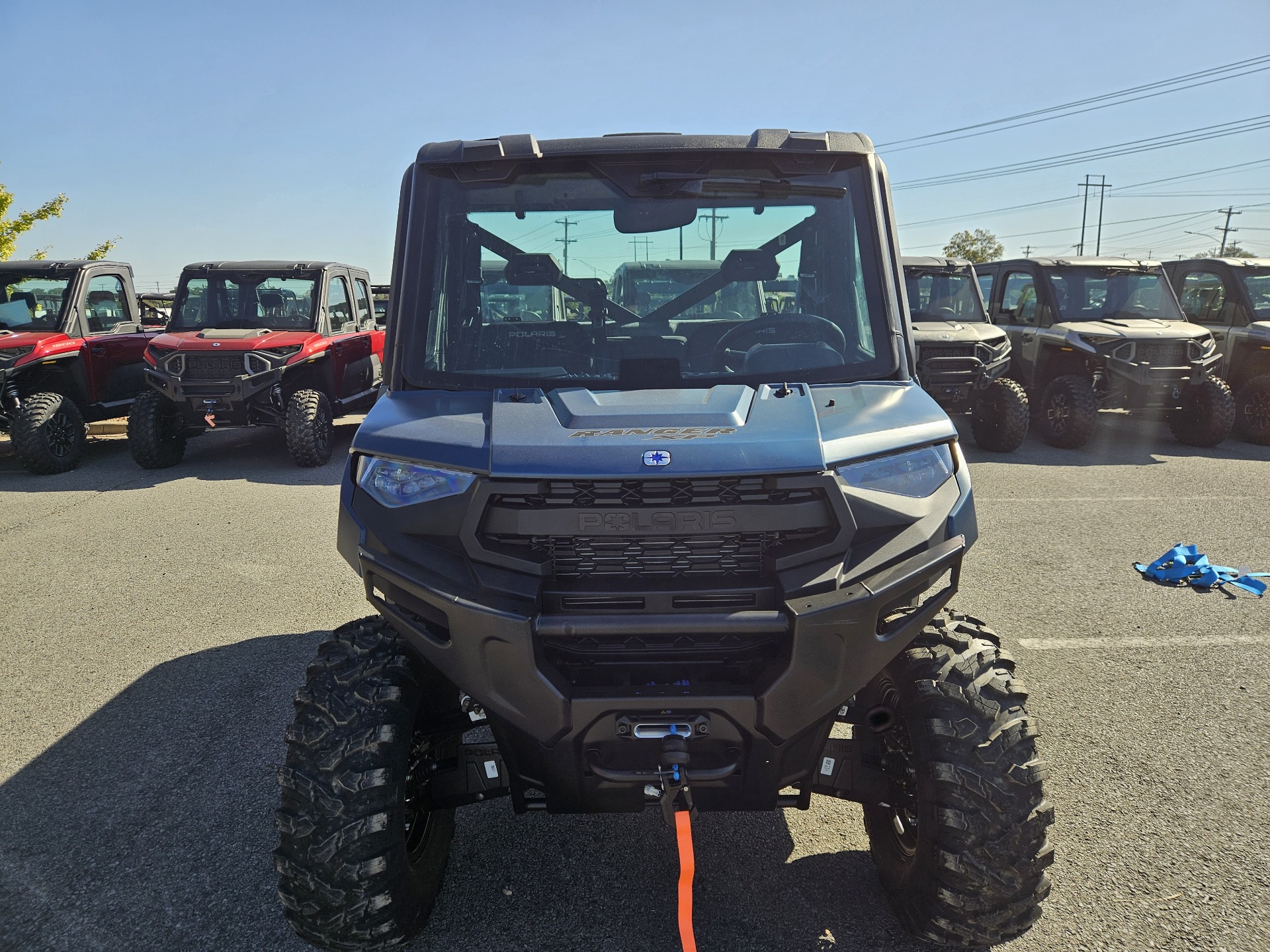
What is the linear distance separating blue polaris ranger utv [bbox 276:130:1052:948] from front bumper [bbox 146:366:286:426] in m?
7.81

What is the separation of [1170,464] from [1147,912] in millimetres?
8963

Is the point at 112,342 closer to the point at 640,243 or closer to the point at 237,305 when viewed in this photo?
the point at 237,305

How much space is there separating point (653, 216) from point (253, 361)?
8.05m

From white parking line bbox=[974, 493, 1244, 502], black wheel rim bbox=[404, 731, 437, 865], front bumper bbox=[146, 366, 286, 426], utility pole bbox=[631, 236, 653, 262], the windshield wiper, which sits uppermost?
the windshield wiper

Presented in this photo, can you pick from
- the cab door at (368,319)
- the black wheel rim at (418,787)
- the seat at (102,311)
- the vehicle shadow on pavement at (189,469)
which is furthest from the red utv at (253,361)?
the black wheel rim at (418,787)

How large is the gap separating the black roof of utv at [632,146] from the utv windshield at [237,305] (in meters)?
8.44

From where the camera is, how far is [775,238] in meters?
2.96

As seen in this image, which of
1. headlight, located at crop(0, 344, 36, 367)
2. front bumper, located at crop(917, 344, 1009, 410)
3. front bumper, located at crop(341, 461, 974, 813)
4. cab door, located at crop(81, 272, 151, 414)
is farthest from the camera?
cab door, located at crop(81, 272, 151, 414)

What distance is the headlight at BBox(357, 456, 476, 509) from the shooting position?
7.46 feet

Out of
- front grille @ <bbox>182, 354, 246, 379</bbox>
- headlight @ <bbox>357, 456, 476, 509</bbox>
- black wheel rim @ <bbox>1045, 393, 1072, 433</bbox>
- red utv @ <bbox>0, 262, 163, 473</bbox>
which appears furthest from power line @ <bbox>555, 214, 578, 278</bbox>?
black wheel rim @ <bbox>1045, 393, 1072, 433</bbox>

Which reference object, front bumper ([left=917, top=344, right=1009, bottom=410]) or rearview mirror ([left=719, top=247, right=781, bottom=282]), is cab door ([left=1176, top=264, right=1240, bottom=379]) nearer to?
front bumper ([left=917, top=344, right=1009, bottom=410])

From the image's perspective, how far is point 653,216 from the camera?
2904mm

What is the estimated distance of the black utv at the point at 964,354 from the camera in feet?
33.1

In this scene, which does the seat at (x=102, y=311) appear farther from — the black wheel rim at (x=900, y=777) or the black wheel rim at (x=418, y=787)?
the black wheel rim at (x=900, y=777)
